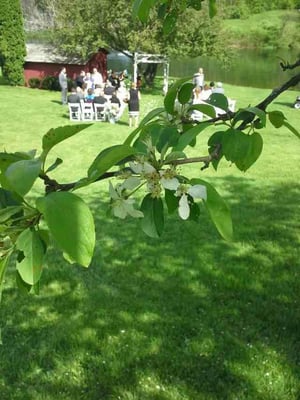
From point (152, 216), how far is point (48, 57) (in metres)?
24.8

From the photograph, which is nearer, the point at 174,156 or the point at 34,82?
the point at 174,156

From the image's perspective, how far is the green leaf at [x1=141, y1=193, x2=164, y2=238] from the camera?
105 centimetres

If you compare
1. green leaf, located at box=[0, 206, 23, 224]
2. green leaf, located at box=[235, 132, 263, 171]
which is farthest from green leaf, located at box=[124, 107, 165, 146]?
green leaf, located at box=[0, 206, 23, 224]

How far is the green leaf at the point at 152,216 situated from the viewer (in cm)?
105

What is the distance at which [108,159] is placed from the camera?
32.2 inches

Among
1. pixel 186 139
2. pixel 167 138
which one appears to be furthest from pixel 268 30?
pixel 186 139

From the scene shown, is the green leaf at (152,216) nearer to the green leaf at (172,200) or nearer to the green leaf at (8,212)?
the green leaf at (172,200)

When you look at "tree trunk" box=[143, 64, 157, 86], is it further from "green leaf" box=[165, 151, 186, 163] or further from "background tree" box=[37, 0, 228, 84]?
"green leaf" box=[165, 151, 186, 163]

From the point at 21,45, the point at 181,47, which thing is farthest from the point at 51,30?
the point at 181,47

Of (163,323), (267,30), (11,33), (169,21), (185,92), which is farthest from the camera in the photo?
(267,30)

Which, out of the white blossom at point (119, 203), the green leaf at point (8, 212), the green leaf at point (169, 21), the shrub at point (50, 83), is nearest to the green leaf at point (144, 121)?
the white blossom at point (119, 203)

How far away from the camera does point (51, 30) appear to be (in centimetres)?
2453

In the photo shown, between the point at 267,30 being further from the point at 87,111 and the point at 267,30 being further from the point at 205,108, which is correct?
the point at 205,108

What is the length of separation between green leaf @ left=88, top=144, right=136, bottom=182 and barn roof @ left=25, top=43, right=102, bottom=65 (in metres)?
23.4
